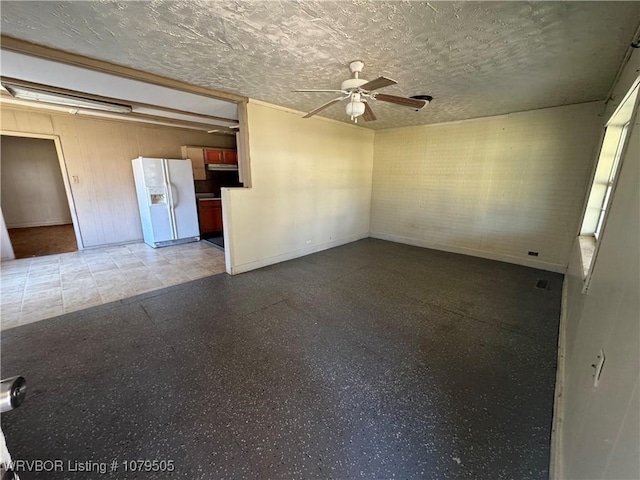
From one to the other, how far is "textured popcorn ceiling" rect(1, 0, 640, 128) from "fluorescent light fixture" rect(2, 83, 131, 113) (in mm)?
1713

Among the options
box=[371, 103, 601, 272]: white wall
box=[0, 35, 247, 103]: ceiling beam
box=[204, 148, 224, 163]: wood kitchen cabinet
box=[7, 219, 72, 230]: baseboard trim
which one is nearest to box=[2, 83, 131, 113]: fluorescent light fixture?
box=[0, 35, 247, 103]: ceiling beam

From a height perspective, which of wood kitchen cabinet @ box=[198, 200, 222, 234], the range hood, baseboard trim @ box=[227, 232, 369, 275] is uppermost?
the range hood

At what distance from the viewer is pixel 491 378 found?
6.42 feet

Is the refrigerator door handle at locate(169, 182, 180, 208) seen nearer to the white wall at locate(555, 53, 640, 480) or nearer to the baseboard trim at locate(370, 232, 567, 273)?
the baseboard trim at locate(370, 232, 567, 273)

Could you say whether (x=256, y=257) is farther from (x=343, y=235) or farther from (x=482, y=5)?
(x=482, y=5)

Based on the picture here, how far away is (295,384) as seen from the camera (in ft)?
6.23

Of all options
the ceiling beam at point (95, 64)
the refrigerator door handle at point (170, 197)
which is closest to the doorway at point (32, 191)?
the refrigerator door handle at point (170, 197)

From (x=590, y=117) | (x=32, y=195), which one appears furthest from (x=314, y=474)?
(x=32, y=195)

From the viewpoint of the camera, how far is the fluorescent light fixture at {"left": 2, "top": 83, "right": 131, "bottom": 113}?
3.25 m

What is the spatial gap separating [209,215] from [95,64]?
3.96 metres

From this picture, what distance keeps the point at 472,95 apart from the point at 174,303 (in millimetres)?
4626

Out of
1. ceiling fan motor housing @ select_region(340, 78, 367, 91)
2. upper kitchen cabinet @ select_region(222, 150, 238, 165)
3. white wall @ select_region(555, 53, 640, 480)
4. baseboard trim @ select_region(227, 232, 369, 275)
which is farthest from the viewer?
upper kitchen cabinet @ select_region(222, 150, 238, 165)

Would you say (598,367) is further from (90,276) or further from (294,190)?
(90,276)

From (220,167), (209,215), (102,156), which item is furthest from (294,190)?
(102,156)
